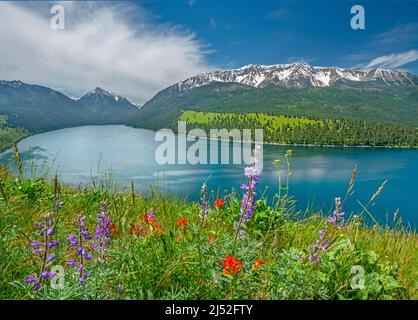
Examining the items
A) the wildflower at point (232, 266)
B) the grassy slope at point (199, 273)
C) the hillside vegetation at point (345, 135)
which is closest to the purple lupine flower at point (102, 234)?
the grassy slope at point (199, 273)

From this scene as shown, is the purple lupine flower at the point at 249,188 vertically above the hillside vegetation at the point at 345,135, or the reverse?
the hillside vegetation at the point at 345,135

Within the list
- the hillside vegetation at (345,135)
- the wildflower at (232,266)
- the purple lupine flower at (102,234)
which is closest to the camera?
the wildflower at (232,266)

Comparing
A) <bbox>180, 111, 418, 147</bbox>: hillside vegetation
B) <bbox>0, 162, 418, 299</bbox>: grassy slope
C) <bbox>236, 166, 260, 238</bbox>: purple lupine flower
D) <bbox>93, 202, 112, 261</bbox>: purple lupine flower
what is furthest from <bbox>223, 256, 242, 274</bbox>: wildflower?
<bbox>180, 111, 418, 147</bbox>: hillside vegetation

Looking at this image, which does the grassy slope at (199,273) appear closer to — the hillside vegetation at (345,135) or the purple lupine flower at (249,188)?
the purple lupine flower at (249,188)

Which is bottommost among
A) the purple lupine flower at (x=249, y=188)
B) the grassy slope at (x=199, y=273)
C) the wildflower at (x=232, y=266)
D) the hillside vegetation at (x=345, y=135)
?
the grassy slope at (x=199, y=273)

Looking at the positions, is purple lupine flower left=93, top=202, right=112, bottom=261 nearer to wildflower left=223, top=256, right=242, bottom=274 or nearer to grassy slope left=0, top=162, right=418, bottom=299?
grassy slope left=0, top=162, right=418, bottom=299

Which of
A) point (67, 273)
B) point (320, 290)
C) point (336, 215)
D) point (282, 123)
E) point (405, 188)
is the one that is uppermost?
point (282, 123)

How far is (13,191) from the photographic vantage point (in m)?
4.93

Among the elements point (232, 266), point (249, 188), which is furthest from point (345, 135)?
point (232, 266)

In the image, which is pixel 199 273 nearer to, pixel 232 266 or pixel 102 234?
pixel 232 266

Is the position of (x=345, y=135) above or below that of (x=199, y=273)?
above
